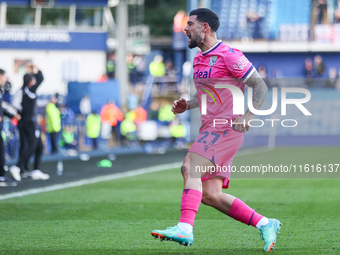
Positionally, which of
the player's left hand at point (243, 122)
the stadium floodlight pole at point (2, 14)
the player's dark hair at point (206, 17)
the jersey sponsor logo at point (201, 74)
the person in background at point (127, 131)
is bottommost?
the person in background at point (127, 131)

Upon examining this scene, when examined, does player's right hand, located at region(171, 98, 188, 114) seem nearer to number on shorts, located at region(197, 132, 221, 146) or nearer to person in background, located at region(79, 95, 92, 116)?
number on shorts, located at region(197, 132, 221, 146)

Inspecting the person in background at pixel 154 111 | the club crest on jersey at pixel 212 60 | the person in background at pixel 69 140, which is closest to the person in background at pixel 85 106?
the person in background at pixel 69 140

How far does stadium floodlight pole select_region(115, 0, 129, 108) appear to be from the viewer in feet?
75.5

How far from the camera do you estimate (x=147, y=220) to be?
6234 millimetres

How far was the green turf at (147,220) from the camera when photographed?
4.83 meters

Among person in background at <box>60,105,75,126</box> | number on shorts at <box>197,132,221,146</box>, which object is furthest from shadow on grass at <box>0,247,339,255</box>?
person in background at <box>60,105,75,126</box>

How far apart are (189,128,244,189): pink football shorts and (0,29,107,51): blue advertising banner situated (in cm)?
2326

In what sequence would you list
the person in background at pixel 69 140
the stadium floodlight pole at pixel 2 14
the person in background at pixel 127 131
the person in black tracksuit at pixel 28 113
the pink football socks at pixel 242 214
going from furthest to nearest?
the stadium floodlight pole at pixel 2 14 < the person in background at pixel 127 131 < the person in background at pixel 69 140 < the person in black tracksuit at pixel 28 113 < the pink football socks at pixel 242 214

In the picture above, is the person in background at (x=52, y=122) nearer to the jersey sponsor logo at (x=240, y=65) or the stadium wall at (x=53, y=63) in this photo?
the stadium wall at (x=53, y=63)

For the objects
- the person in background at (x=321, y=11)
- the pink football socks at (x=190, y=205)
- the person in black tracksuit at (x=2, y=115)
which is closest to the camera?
the pink football socks at (x=190, y=205)

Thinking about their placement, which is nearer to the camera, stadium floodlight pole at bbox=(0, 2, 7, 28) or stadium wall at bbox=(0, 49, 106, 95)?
stadium wall at bbox=(0, 49, 106, 95)

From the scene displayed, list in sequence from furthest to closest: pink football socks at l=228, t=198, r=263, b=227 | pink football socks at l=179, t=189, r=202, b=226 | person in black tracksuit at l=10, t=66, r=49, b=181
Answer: person in black tracksuit at l=10, t=66, r=49, b=181 < pink football socks at l=228, t=198, r=263, b=227 < pink football socks at l=179, t=189, r=202, b=226

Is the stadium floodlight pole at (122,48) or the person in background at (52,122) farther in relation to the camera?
the stadium floodlight pole at (122,48)

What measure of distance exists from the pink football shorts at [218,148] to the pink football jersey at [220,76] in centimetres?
7
